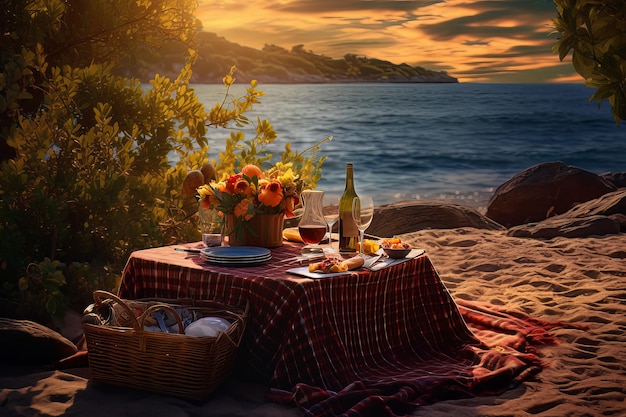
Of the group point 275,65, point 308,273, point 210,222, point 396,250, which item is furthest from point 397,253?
point 275,65

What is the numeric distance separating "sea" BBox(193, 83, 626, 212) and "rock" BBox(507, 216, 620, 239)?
9.57 meters

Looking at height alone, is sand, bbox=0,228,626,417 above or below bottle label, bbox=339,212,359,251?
below

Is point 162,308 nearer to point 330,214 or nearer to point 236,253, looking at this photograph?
point 236,253

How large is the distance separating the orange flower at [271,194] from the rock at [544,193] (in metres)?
9.18

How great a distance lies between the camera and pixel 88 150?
18.8 ft

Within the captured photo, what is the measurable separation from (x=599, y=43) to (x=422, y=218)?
24.1ft

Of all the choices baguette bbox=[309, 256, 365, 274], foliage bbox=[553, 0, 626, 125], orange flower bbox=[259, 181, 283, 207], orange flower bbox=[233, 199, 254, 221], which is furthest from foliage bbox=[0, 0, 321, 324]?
foliage bbox=[553, 0, 626, 125]

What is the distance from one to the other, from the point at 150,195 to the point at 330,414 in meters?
3.00

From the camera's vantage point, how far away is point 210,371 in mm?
3748

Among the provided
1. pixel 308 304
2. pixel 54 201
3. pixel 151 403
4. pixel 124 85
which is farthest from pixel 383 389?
pixel 124 85

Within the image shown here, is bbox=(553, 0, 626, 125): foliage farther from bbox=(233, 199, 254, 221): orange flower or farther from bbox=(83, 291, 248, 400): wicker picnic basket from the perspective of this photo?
bbox=(83, 291, 248, 400): wicker picnic basket

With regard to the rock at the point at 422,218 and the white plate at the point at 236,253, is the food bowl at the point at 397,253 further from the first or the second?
the rock at the point at 422,218

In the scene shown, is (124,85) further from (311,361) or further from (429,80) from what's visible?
(429,80)

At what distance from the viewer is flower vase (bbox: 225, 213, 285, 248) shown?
4.37 meters
